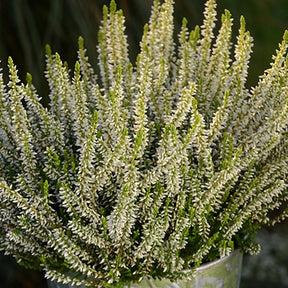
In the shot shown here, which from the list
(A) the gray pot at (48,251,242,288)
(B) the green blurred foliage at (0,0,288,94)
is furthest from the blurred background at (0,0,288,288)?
(A) the gray pot at (48,251,242,288)

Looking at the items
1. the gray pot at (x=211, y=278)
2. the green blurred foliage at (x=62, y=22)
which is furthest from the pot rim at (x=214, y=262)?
the green blurred foliage at (x=62, y=22)

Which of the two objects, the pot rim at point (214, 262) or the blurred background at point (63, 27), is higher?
the blurred background at point (63, 27)

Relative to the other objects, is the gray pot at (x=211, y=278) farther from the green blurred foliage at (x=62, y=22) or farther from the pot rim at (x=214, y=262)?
the green blurred foliage at (x=62, y=22)

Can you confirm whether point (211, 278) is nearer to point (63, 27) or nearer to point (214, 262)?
point (214, 262)

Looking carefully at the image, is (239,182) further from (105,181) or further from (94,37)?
(94,37)

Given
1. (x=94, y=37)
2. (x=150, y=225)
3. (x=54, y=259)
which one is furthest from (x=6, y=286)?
(x=150, y=225)

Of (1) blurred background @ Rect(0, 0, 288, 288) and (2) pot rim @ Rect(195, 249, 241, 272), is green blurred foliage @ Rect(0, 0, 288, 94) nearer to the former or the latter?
(1) blurred background @ Rect(0, 0, 288, 288)
